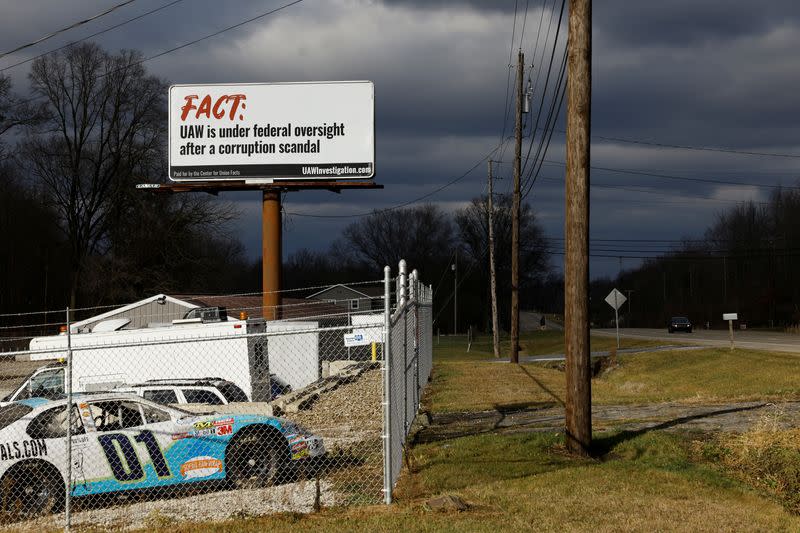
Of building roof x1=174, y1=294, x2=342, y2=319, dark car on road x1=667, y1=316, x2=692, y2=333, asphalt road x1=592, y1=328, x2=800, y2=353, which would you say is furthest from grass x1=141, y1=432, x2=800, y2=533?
dark car on road x1=667, y1=316, x2=692, y2=333

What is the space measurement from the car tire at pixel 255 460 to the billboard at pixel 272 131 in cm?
1562

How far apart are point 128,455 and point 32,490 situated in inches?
40.1

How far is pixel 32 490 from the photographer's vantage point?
30.6 ft

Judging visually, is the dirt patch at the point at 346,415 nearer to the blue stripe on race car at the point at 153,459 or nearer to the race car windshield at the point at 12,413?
the blue stripe on race car at the point at 153,459

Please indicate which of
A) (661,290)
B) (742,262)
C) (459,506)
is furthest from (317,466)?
(661,290)

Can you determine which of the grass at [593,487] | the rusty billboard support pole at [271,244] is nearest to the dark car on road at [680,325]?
the rusty billboard support pole at [271,244]

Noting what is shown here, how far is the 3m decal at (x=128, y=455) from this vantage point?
9.55m

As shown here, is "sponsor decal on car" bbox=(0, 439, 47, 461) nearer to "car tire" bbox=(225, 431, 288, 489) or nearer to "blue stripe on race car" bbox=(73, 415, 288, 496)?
"blue stripe on race car" bbox=(73, 415, 288, 496)

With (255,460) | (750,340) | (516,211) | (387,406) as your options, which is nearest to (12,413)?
(255,460)

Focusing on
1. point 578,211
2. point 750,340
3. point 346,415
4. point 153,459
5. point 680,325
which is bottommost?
point 680,325

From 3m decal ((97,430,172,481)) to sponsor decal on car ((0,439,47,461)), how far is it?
59 centimetres

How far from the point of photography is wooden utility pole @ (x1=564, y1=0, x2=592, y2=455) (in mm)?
11305

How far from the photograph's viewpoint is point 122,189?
55.5 m

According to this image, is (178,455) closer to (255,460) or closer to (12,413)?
(255,460)
